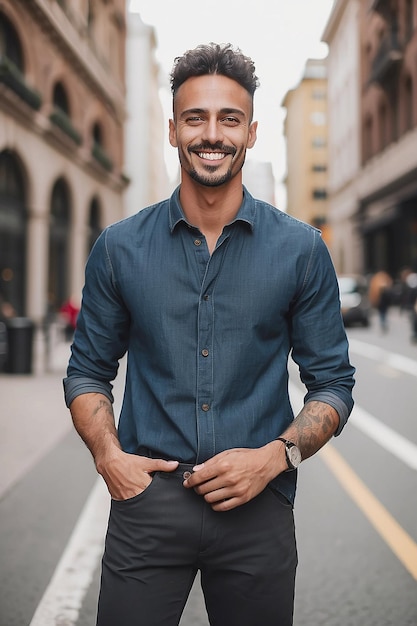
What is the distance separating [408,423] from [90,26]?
3165cm

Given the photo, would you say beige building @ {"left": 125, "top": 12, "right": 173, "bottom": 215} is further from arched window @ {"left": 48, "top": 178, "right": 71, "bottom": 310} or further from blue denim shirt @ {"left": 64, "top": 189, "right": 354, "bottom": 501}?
blue denim shirt @ {"left": 64, "top": 189, "right": 354, "bottom": 501}

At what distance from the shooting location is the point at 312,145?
312ft

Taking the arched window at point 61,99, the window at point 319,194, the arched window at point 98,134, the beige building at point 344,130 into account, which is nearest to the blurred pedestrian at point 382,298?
the arched window at point 61,99

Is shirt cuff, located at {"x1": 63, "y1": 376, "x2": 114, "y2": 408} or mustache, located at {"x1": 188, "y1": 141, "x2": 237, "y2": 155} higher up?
mustache, located at {"x1": 188, "y1": 141, "x2": 237, "y2": 155}

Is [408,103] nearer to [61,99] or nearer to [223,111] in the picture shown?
[61,99]

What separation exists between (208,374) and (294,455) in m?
0.30

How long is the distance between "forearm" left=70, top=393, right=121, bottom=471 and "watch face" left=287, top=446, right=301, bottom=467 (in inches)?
17.4

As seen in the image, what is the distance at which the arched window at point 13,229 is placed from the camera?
83.0 ft

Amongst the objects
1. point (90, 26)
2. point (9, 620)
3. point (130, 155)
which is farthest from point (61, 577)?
point (130, 155)

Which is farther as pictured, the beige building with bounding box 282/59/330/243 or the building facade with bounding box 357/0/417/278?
the beige building with bounding box 282/59/330/243

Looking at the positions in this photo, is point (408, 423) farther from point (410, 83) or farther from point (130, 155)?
point (130, 155)

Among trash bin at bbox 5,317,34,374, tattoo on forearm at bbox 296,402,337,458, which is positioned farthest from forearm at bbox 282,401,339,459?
trash bin at bbox 5,317,34,374

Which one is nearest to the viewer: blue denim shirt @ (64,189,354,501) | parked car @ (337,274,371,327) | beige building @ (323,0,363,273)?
blue denim shirt @ (64,189,354,501)

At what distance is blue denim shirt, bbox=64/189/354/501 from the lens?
2.20 m
